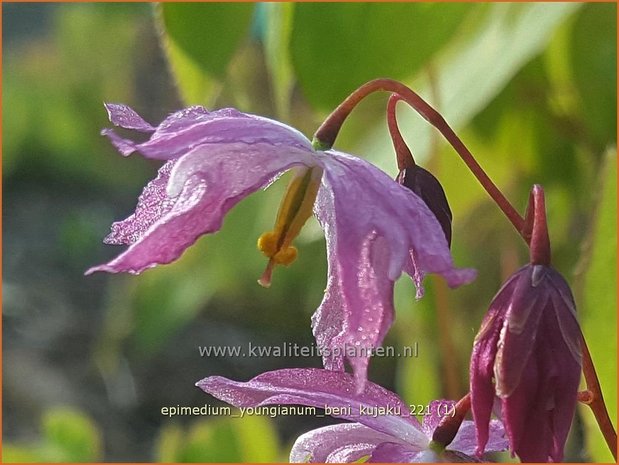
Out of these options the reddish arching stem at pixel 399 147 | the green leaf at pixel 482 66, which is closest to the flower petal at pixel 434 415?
the reddish arching stem at pixel 399 147

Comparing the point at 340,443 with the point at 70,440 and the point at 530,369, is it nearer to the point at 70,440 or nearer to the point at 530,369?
the point at 530,369

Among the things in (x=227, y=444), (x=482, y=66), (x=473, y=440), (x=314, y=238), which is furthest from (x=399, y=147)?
(x=227, y=444)

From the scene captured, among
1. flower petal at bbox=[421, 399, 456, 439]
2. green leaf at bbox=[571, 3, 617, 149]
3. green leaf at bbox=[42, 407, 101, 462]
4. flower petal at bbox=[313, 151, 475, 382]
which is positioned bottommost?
flower petal at bbox=[421, 399, 456, 439]

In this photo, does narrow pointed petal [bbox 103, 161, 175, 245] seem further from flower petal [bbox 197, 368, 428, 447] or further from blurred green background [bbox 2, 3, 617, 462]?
blurred green background [bbox 2, 3, 617, 462]

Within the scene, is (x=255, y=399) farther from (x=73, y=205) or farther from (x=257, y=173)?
(x=73, y=205)

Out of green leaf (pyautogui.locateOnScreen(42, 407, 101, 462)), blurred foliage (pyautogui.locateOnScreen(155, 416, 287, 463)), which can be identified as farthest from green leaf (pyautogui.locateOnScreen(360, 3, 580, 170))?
green leaf (pyautogui.locateOnScreen(42, 407, 101, 462))

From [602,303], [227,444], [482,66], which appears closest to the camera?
[602,303]
